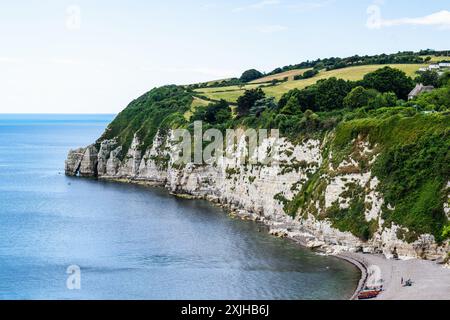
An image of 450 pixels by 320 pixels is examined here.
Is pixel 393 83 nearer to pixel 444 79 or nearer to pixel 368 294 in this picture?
pixel 444 79

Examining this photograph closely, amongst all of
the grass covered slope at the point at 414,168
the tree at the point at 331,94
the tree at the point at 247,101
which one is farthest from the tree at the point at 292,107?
the grass covered slope at the point at 414,168

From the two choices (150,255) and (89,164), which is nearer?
(150,255)

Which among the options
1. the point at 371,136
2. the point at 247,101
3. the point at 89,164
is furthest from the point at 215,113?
the point at 371,136

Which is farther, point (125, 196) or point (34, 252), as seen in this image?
point (125, 196)

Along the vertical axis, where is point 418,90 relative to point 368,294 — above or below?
above

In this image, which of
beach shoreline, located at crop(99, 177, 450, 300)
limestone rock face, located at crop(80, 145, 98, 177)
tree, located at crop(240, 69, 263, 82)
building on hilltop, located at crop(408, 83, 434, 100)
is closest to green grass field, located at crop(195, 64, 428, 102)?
tree, located at crop(240, 69, 263, 82)
